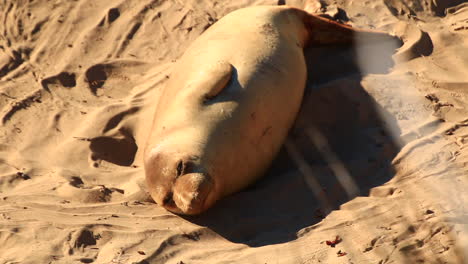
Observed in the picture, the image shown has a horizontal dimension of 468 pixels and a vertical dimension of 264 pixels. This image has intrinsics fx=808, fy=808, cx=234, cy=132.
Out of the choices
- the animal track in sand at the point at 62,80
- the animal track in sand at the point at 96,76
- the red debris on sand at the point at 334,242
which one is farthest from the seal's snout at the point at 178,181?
the animal track in sand at the point at 62,80

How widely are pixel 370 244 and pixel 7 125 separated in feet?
11.6

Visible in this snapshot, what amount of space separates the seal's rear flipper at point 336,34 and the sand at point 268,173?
0.09 m

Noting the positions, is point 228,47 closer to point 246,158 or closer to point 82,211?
point 246,158

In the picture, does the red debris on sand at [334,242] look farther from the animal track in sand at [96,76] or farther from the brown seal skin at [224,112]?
the animal track in sand at [96,76]

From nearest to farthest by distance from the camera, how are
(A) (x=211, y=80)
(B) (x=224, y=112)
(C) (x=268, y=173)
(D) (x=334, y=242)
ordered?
(D) (x=334, y=242)
(B) (x=224, y=112)
(A) (x=211, y=80)
(C) (x=268, y=173)

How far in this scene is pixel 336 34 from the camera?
304 inches

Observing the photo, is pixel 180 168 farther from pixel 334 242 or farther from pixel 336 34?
pixel 336 34

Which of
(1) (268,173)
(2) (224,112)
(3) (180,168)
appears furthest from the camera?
(1) (268,173)

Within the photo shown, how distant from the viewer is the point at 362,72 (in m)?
7.32

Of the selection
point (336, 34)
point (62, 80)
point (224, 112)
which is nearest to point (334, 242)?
point (224, 112)

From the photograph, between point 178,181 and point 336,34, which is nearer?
point 178,181

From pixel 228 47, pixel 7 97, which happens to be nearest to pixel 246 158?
pixel 228 47

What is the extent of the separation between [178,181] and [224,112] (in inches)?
26.3

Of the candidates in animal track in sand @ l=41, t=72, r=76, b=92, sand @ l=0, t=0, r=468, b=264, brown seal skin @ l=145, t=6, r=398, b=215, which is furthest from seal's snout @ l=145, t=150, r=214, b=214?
animal track in sand @ l=41, t=72, r=76, b=92
